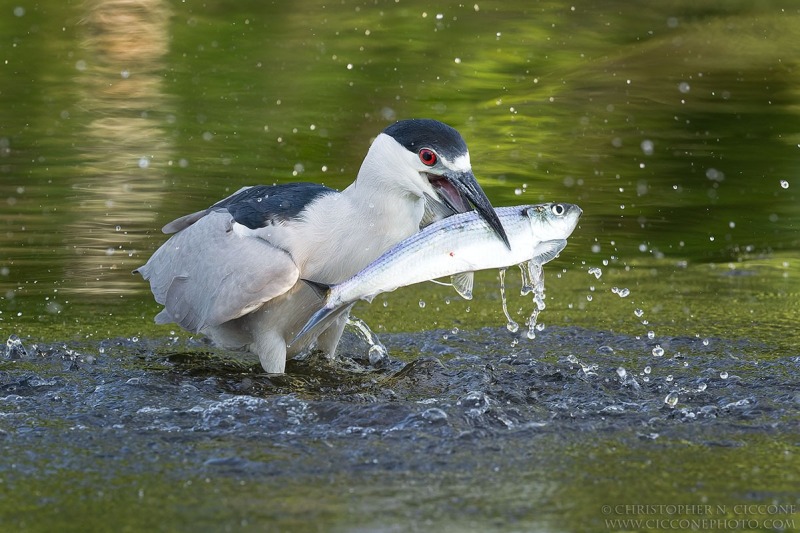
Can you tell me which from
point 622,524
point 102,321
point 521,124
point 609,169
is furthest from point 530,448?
point 521,124

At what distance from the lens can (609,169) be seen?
10.3 meters

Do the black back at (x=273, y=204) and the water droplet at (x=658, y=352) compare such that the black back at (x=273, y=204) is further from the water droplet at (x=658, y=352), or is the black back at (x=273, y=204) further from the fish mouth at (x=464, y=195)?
the water droplet at (x=658, y=352)

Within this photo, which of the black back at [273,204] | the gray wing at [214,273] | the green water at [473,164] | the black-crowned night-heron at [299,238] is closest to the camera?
the green water at [473,164]

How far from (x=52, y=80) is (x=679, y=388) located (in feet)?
29.3

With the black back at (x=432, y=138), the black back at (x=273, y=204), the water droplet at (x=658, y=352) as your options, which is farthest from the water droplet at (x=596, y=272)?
the black back at (x=432, y=138)

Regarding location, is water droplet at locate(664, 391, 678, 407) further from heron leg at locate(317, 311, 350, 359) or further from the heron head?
heron leg at locate(317, 311, 350, 359)

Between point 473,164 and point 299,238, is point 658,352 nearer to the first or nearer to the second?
point 299,238

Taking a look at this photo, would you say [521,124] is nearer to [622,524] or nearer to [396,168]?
[396,168]

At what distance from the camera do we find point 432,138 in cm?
534

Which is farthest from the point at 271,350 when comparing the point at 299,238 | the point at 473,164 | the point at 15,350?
the point at 473,164

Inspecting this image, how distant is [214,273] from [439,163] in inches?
52.8

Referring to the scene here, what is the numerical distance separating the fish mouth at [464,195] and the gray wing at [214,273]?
2.70ft

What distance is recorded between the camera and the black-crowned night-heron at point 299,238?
5.42m

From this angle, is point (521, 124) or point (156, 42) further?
point (156, 42)
